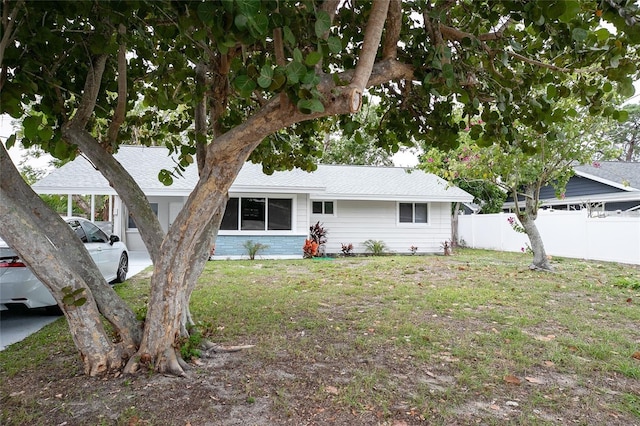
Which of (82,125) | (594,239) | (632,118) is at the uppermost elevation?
(632,118)

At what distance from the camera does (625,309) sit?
21.0ft

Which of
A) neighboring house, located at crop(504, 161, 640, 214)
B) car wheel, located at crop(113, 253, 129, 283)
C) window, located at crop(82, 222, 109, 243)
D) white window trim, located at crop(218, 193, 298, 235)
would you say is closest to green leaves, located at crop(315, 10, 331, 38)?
window, located at crop(82, 222, 109, 243)

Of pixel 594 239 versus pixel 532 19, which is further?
A: pixel 594 239

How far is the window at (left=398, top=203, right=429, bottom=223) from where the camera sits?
16844mm

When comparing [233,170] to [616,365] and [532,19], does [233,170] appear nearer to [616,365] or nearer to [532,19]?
[532,19]

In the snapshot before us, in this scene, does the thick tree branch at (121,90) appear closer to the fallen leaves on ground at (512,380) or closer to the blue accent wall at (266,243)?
the fallen leaves on ground at (512,380)

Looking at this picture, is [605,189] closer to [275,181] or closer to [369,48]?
[275,181]

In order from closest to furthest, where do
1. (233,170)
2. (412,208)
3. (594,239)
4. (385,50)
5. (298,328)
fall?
1. (233,170)
2. (385,50)
3. (298,328)
4. (594,239)
5. (412,208)

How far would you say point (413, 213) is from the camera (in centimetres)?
1695

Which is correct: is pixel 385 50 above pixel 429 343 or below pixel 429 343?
above

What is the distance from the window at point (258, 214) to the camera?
14195 millimetres

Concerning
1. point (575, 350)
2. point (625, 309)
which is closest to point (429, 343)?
point (575, 350)

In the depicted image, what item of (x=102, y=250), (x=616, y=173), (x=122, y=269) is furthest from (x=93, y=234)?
(x=616, y=173)

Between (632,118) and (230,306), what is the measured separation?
1598 inches
